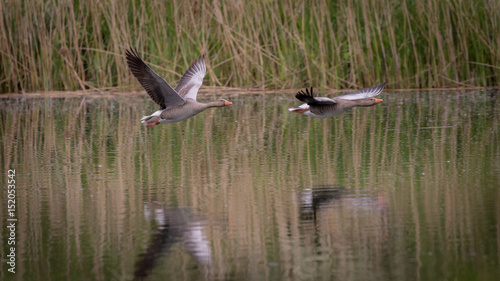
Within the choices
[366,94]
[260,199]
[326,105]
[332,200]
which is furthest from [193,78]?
[332,200]

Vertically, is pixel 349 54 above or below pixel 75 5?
below

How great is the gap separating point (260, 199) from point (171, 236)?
4.09 feet

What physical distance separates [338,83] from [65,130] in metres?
5.97

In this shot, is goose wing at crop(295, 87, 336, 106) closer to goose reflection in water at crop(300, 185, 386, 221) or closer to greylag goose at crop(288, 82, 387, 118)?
greylag goose at crop(288, 82, 387, 118)

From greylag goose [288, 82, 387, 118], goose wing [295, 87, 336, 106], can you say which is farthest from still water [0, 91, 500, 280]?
goose wing [295, 87, 336, 106]

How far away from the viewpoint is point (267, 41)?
15531mm

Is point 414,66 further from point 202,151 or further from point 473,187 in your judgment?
point 473,187

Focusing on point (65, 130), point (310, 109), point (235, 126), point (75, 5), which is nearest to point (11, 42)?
point (75, 5)

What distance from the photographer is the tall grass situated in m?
15.1

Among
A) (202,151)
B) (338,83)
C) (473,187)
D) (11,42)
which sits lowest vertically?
(473,187)

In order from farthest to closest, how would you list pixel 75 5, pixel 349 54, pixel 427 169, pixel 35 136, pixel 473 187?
pixel 75 5, pixel 349 54, pixel 35 136, pixel 427 169, pixel 473 187

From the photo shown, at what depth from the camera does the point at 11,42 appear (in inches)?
611

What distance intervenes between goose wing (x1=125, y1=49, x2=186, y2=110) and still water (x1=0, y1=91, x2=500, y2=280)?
21.9 inches

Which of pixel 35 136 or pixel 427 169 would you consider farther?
pixel 35 136
